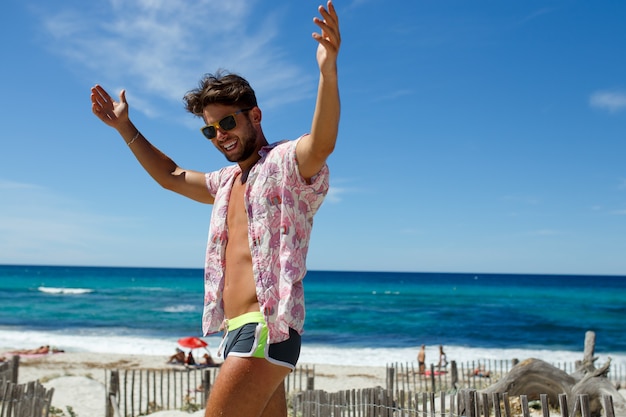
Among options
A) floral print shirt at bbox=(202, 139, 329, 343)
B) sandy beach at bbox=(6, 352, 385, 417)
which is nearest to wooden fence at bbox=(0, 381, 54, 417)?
sandy beach at bbox=(6, 352, 385, 417)

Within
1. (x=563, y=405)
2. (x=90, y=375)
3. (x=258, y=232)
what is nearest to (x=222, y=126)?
(x=258, y=232)

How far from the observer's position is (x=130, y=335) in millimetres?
33438

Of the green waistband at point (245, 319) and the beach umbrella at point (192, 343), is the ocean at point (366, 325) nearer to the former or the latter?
the beach umbrella at point (192, 343)

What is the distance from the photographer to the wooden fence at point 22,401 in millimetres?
6914

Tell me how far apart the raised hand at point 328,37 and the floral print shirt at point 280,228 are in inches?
14.1

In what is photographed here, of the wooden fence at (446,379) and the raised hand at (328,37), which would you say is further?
the wooden fence at (446,379)

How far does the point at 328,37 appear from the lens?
219 cm

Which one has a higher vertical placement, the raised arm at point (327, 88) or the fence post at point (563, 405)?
the raised arm at point (327, 88)

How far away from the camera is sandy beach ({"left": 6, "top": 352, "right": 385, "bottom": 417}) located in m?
12.6

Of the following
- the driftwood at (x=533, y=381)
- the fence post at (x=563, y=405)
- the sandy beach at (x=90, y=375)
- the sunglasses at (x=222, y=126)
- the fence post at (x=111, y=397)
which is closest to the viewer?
the sunglasses at (x=222, y=126)

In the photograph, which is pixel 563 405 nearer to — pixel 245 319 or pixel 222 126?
pixel 245 319

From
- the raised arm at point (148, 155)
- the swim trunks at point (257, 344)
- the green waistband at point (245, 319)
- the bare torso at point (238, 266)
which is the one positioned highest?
the raised arm at point (148, 155)

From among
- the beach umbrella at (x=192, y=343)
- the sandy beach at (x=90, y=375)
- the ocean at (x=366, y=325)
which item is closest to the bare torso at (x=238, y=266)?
the sandy beach at (x=90, y=375)

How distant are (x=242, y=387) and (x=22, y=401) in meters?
5.67
